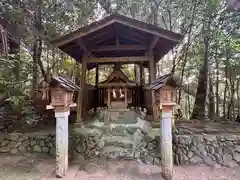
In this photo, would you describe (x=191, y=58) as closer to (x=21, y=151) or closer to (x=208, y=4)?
(x=208, y=4)

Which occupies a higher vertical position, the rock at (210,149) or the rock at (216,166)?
the rock at (210,149)

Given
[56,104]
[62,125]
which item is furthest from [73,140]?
[56,104]

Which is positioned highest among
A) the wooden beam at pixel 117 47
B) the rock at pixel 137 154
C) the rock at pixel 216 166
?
the wooden beam at pixel 117 47

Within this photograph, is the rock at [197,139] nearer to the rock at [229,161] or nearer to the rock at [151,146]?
the rock at [229,161]

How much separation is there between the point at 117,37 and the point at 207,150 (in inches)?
166

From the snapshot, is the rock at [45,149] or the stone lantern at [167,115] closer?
the stone lantern at [167,115]

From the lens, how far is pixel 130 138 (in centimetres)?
535

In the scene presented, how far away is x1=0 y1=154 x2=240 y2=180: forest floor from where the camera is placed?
399 cm

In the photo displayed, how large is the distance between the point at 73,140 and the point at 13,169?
1.50 metres

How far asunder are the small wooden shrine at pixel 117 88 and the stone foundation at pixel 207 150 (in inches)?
95.7

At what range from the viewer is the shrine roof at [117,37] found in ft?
16.6

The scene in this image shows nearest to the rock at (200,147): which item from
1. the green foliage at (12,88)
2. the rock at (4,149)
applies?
the green foliage at (12,88)

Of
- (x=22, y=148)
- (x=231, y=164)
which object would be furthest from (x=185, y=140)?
(x=22, y=148)

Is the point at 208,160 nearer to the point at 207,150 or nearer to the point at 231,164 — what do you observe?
the point at 207,150
